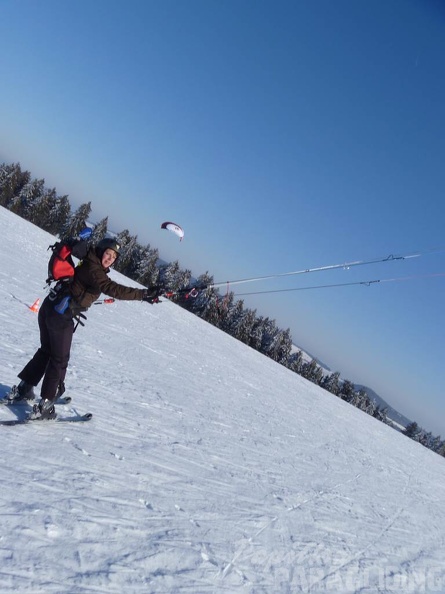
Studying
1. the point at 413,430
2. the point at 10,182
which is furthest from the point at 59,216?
the point at 413,430

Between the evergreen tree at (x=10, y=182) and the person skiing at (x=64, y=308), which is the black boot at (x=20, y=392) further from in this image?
the evergreen tree at (x=10, y=182)

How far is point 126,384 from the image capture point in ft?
30.7

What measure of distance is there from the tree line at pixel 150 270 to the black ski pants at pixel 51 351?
7173cm

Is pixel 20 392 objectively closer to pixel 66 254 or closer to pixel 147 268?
pixel 66 254

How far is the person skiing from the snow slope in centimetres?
49

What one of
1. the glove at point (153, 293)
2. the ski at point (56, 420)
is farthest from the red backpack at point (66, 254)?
the ski at point (56, 420)

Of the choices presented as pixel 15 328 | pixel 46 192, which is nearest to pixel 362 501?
pixel 15 328

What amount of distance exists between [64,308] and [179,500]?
264cm

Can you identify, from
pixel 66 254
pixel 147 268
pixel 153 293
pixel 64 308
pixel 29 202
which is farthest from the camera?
pixel 29 202

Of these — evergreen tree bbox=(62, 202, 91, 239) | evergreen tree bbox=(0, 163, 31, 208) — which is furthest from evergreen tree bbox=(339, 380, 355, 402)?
evergreen tree bbox=(0, 163, 31, 208)

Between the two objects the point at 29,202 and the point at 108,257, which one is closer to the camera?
the point at 108,257

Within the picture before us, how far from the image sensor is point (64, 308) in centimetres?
537

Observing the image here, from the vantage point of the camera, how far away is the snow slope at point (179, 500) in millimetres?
3768

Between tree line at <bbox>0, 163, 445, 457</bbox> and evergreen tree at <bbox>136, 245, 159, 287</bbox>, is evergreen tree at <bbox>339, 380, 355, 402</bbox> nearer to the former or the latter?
tree line at <bbox>0, 163, 445, 457</bbox>
